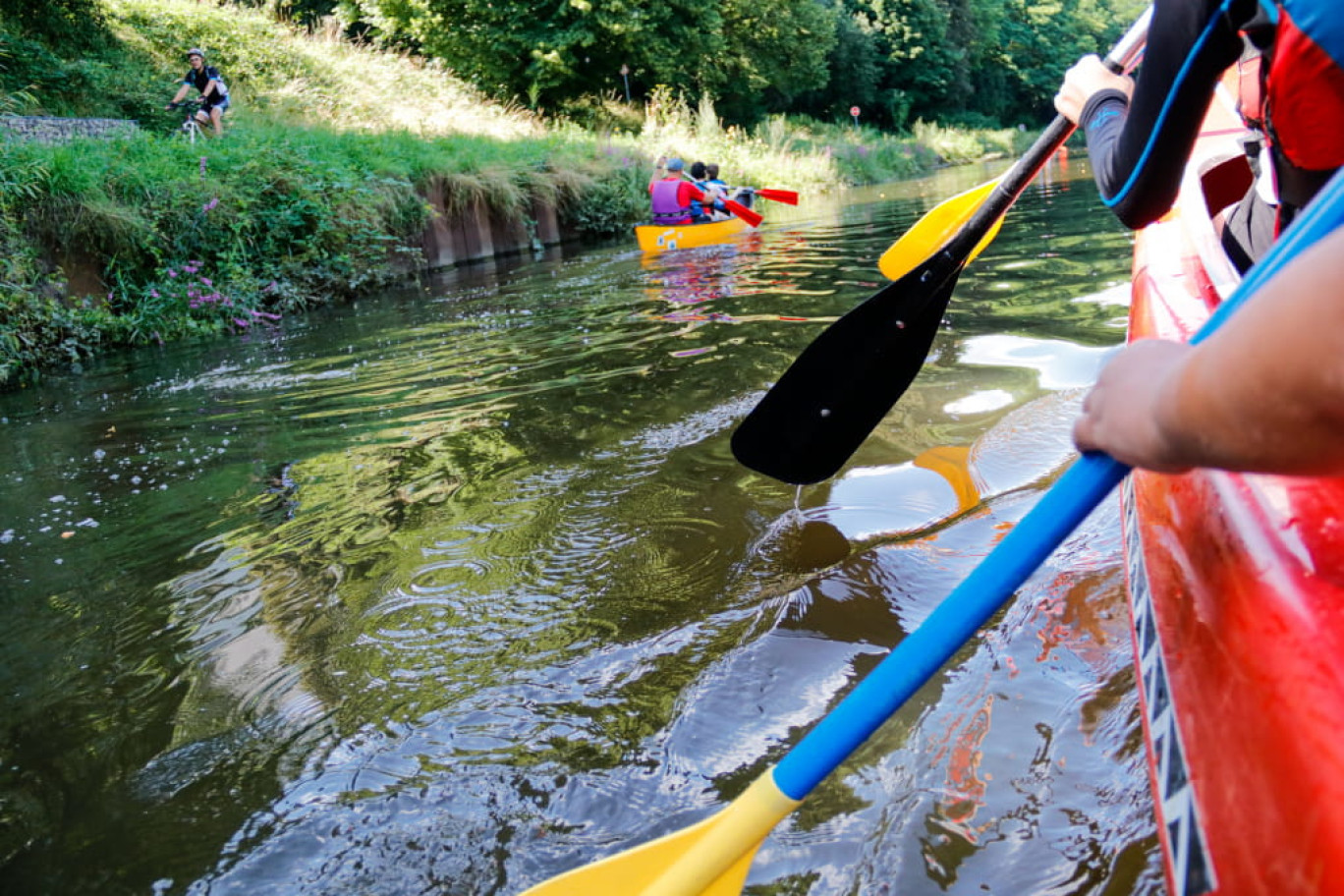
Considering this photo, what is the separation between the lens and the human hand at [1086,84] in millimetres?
2096

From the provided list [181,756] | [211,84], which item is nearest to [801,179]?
[211,84]

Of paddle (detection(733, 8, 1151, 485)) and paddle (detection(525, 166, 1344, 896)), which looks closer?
paddle (detection(525, 166, 1344, 896))

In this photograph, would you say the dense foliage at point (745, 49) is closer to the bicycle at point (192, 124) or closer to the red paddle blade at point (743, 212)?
the bicycle at point (192, 124)

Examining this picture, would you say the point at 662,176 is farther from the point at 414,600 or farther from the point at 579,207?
the point at 414,600

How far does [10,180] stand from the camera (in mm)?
6859

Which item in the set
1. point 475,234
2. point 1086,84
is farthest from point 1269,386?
point 475,234

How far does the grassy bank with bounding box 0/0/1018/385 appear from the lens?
7156 millimetres

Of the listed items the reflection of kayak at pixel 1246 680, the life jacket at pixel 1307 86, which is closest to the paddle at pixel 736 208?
the life jacket at pixel 1307 86

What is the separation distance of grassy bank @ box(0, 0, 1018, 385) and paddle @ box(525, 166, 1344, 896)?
6435 mm

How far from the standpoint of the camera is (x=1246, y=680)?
2.89 ft

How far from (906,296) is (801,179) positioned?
58.5 feet

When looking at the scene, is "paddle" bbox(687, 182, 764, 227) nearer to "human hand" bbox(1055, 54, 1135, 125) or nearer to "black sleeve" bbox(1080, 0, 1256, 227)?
"human hand" bbox(1055, 54, 1135, 125)

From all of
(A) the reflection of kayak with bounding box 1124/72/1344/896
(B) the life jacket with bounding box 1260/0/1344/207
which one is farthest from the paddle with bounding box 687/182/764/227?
(A) the reflection of kayak with bounding box 1124/72/1344/896

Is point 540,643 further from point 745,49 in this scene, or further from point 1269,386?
point 745,49
